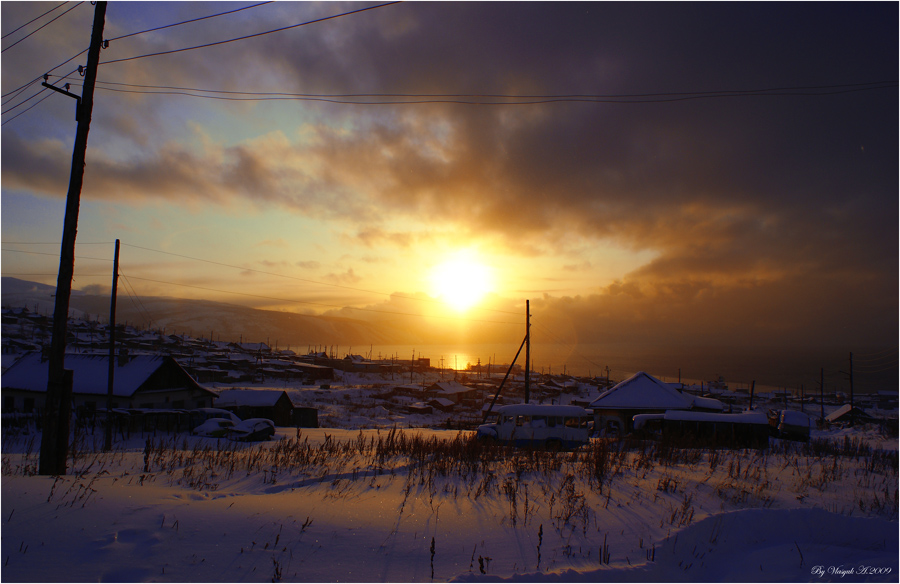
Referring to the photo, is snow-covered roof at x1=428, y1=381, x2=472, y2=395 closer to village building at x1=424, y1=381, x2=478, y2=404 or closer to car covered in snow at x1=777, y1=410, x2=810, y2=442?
village building at x1=424, y1=381, x2=478, y2=404

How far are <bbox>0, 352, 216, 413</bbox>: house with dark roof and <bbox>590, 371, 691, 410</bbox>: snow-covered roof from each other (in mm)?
30387

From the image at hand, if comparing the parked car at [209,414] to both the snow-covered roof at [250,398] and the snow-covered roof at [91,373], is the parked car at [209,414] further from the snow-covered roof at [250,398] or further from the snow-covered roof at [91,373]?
the snow-covered roof at [91,373]

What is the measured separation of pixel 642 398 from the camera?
95.7ft

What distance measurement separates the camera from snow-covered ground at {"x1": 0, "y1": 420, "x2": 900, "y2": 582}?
13.9 ft

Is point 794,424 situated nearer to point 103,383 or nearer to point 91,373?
point 103,383

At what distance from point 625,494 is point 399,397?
187ft

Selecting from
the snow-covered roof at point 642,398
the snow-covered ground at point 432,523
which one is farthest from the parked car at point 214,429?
the snow-covered roof at point 642,398

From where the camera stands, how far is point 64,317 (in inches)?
324

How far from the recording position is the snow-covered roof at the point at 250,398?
3356 centimetres

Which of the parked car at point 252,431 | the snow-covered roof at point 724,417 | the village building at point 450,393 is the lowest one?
the village building at point 450,393

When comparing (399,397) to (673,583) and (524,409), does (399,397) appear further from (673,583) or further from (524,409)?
(673,583)

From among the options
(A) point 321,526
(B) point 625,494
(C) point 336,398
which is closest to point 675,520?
(B) point 625,494

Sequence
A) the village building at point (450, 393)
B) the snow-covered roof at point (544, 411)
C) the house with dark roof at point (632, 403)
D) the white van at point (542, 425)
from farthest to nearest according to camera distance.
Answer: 1. the village building at point (450, 393)
2. the house with dark roof at point (632, 403)
3. the snow-covered roof at point (544, 411)
4. the white van at point (542, 425)

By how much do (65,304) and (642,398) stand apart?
29406mm
